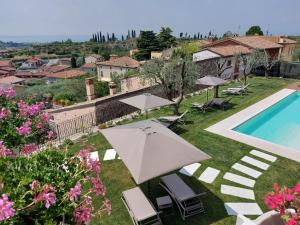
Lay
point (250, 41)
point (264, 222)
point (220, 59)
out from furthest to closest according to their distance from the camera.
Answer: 1. point (250, 41)
2. point (220, 59)
3. point (264, 222)

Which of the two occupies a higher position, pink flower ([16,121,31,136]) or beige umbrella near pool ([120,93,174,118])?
pink flower ([16,121,31,136])

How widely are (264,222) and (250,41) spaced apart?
34845 millimetres

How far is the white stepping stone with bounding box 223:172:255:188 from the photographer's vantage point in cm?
920

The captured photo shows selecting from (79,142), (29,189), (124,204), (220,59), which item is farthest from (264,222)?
(220,59)

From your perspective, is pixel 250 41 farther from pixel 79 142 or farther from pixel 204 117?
pixel 79 142

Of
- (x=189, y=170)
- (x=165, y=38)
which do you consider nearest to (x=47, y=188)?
(x=189, y=170)

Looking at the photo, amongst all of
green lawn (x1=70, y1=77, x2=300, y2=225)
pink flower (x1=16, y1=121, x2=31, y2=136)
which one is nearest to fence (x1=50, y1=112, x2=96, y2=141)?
green lawn (x1=70, y1=77, x2=300, y2=225)

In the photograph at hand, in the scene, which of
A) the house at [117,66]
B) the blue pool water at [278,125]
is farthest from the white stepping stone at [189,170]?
the house at [117,66]

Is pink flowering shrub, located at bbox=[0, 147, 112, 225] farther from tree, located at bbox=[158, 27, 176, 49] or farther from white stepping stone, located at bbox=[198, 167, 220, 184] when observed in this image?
tree, located at bbox=[158, 27, 176, 49]

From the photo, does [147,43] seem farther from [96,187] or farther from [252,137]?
[96,187]

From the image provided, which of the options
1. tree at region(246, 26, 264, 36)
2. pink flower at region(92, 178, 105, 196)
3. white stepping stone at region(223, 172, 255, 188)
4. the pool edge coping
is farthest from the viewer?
tree at region(246, 26, 264, 36)

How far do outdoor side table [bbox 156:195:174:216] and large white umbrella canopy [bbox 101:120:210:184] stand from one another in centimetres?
163

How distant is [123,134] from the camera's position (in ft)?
28.3

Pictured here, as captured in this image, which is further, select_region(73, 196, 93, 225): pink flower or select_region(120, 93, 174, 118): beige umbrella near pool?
select_region(120, 93, 174, 118): beige umbrella near pool
